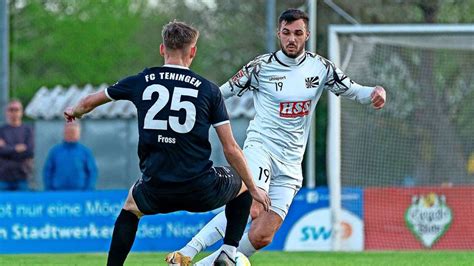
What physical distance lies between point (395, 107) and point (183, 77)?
1099 centimetres

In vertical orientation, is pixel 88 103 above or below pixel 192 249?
above

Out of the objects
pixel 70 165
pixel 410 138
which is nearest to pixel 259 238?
pixel 70 165

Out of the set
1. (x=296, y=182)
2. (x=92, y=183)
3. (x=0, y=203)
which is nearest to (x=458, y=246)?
(x=92, y=183)

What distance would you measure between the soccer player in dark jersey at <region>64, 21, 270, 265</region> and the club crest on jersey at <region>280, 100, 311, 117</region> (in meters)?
1.48

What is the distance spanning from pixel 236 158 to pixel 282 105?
163 centimetres

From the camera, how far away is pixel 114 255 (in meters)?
8.45

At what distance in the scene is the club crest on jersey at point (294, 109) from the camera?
32.3ft

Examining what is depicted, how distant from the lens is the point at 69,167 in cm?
1669

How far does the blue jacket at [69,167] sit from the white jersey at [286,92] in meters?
6.98

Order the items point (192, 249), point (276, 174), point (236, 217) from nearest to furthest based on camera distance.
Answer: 1. point (236, 217)
2. point (192, 249)
3. point (276, 174)

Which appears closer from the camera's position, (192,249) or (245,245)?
(192,249)

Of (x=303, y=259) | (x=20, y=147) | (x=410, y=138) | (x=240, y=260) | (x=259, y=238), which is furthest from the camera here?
(x=410, y=138)

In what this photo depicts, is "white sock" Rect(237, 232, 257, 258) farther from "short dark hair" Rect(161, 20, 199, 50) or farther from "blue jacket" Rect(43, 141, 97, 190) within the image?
"blue jacket" Rect(43, 141, 97, 190)

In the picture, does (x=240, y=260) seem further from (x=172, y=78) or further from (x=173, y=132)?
(x=172, y=78)
